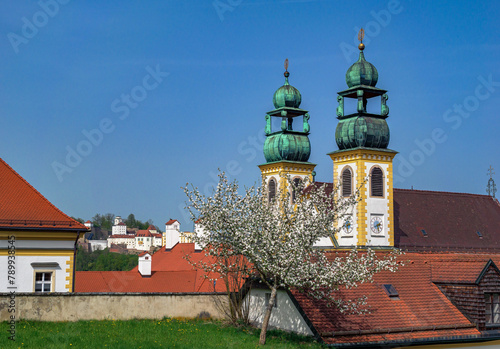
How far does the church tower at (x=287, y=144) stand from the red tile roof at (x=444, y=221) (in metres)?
9.41

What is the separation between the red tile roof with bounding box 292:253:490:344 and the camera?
22562 mm

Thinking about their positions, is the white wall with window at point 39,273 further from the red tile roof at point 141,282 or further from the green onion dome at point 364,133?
the red tile roof at point 141,282

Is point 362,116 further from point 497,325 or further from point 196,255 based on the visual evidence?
point 196,255

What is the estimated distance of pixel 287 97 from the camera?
50.7 metres

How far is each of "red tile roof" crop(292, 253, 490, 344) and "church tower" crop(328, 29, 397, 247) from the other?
10.9 meters

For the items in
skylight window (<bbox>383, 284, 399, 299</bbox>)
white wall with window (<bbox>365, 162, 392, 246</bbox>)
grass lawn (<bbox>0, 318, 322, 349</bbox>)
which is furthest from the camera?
white wall with window (<bbox>365, 162, 392, 246</bbox>)

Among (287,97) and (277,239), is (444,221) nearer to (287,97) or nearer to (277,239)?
(287,97)

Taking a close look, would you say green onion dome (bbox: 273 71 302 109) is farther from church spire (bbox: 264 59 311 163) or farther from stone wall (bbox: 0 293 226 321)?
stone wall (bbox: 0 293 226 321)

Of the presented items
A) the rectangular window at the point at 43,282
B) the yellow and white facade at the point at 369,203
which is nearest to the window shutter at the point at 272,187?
the yellow and white facade at the point at 369,203

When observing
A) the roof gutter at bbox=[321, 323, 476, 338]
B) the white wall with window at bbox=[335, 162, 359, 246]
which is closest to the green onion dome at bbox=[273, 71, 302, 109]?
the white wall with window at bbox=[335, 162, 359, 246]

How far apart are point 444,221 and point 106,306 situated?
26944 millimetres

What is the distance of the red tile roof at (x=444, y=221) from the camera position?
137 ft

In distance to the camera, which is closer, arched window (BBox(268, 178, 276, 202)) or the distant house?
the distant house

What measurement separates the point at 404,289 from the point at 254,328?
6.24 metres
